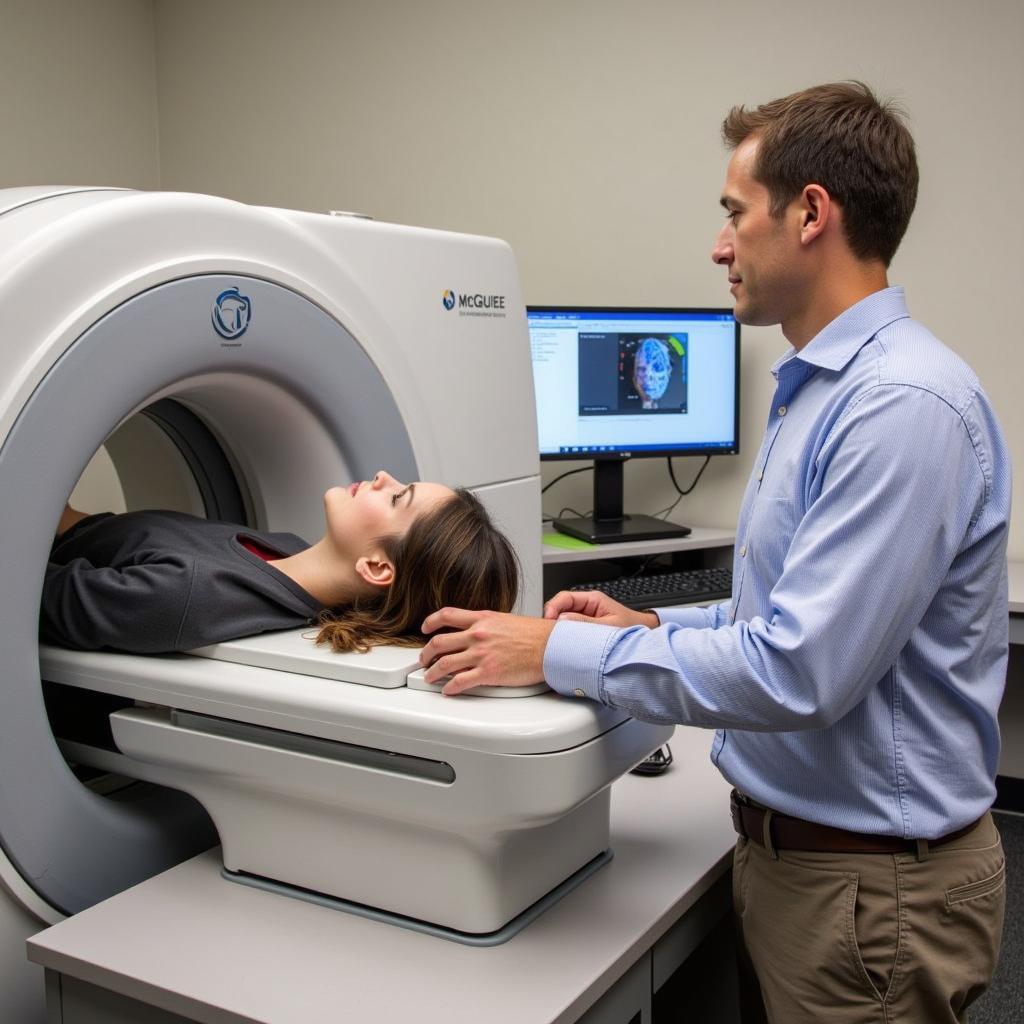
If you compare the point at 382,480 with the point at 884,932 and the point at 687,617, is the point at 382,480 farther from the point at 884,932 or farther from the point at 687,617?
the point at 884,932

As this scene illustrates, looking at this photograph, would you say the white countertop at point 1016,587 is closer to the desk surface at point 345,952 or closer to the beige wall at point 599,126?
the beige wall at point 599,126

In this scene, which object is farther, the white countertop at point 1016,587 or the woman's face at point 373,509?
the white countertop at point 1016,587

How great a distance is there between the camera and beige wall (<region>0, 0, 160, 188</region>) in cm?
305

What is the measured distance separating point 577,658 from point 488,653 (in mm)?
82

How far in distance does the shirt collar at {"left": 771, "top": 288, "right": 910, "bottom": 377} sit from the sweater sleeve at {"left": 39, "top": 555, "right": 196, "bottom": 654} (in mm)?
711

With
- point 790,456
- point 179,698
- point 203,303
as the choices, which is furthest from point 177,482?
point 790,456

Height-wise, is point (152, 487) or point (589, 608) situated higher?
point (152, 487)

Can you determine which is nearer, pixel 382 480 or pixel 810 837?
pixel 810 837

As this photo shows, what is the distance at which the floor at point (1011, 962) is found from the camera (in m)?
1.90

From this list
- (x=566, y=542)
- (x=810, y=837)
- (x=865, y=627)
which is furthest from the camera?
(x=566, y=542)

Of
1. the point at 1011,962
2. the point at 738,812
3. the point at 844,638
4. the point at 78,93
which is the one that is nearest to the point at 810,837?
the point at 738,812

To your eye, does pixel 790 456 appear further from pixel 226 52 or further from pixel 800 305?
pixel 226 52

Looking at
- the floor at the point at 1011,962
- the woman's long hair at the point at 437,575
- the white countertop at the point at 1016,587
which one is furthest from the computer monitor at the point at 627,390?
the woman's long hair at the point at 437,575

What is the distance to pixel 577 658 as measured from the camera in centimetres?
98
